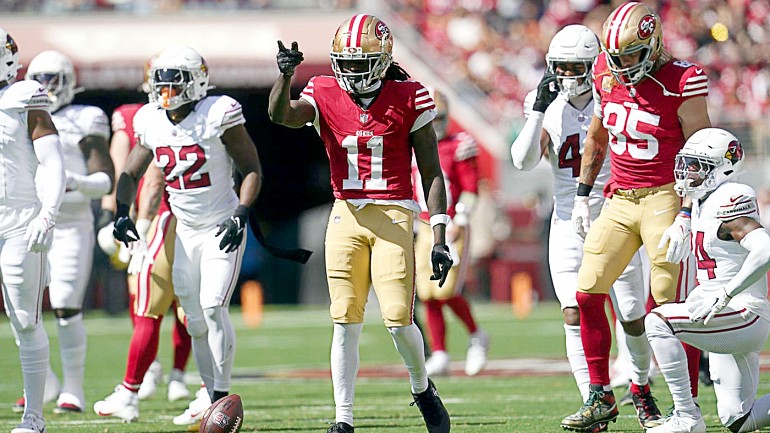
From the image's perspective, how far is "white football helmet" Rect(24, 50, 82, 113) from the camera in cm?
752

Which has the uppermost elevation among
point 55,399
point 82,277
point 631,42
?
point 631,42

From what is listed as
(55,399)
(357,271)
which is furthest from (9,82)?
(55,399)

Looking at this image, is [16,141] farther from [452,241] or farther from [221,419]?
[452,241]

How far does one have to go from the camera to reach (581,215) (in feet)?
20.1

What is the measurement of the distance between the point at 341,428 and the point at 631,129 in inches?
74.1

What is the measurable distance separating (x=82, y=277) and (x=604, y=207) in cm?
318

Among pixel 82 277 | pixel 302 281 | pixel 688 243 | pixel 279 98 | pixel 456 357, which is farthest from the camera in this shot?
pixel 302 281

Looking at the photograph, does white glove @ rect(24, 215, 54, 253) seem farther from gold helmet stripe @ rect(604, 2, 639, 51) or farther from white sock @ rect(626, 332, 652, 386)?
white sock @ rect(626, 332, 652, 386)

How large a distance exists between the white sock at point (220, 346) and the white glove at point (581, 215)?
1728 mm

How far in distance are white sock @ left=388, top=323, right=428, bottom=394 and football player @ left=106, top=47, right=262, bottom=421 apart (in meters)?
1.13

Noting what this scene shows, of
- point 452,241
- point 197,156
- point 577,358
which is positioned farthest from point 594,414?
point 452,241

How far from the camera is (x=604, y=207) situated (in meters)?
6.06

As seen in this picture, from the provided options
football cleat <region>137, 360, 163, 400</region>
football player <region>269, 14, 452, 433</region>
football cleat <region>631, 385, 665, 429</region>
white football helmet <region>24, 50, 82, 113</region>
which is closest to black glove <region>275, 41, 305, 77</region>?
football player <region>269, 14, 452, 433</region>

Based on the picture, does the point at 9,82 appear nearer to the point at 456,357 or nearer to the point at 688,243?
the point at 688,243
